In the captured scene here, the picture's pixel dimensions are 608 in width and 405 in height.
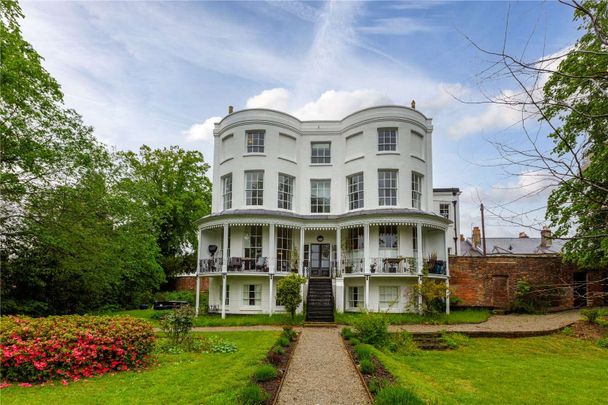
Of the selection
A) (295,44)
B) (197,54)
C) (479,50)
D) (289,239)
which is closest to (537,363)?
(295,44)

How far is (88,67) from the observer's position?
43.4 feet

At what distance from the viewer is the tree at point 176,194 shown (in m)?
32.1

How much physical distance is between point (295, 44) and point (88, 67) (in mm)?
8016

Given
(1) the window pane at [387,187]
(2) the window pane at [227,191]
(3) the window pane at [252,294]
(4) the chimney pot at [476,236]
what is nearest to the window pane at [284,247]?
(3) the window pane at [252,294]

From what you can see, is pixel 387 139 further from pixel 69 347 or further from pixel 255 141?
pixel 69 347

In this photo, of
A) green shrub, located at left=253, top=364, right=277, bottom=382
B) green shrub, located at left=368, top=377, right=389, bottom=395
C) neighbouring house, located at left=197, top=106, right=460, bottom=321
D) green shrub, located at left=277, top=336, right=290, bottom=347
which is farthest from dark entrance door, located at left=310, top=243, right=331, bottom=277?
green shrub, located at left=368, top=377, right=389, bottom=395

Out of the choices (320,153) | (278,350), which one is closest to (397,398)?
(278,350)

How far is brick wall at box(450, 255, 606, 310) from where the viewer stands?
22.5 meters

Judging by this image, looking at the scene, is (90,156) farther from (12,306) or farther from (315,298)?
(315,298)

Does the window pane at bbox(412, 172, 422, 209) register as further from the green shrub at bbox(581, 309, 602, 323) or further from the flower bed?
the flower bed

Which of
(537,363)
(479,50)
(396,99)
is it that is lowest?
(537,363)

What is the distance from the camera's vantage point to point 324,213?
75.7ft

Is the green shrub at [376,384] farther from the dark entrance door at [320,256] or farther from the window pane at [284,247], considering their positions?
the dark entrance door at [320,256]

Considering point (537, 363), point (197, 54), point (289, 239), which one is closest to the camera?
point (537, 363)
